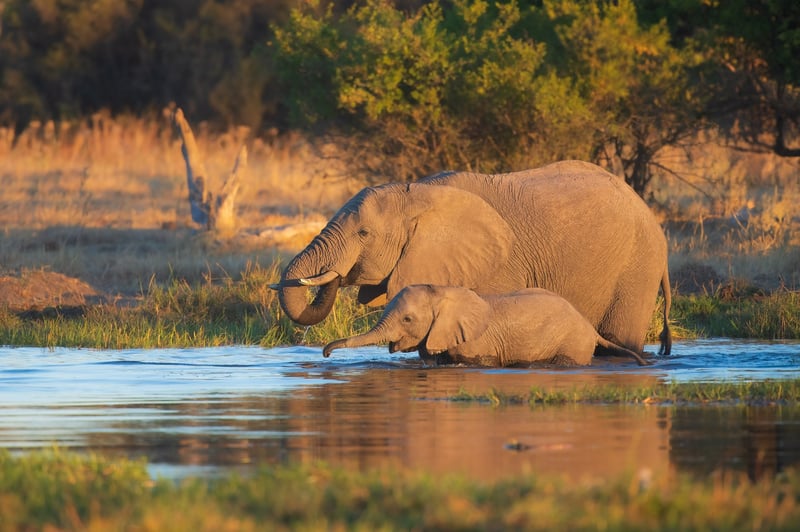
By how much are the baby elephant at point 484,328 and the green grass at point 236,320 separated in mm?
2592

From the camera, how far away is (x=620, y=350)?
1345 centimetres

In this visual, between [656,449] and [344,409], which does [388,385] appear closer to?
[344,409]

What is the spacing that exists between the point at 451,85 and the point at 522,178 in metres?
8.07

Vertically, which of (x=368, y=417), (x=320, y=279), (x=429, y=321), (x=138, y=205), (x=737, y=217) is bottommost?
(x=368, y=417)

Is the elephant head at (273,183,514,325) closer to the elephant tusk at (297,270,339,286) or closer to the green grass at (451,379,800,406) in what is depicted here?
the elephant tusk at (297,270,339,286)

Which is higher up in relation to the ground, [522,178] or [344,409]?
[522,178]

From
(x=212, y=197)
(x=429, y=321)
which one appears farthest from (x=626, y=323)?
(x=212, y=197)

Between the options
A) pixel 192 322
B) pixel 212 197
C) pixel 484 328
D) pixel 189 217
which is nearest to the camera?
pixel 484 328

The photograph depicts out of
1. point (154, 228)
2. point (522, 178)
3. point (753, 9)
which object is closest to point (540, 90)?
point (753, 9)

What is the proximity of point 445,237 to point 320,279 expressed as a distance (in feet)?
3.74

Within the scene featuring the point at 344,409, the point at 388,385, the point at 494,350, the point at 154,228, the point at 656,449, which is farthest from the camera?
the point at 154,228

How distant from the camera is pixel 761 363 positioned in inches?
516

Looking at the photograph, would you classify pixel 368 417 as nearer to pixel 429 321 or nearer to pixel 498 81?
pixel 429 321

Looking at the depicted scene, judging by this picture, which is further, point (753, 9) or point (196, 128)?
point (196, 128)
